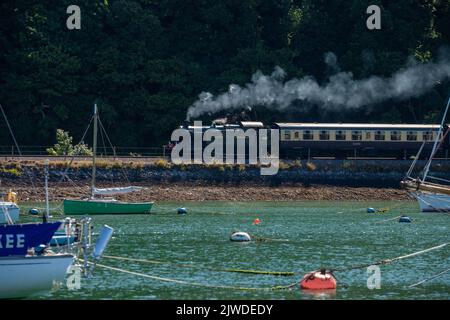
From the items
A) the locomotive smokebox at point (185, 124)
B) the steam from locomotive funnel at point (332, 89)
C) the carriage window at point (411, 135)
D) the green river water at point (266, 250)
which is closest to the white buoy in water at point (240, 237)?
the green river water at point (266, 250)

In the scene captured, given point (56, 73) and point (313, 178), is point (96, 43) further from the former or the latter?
point (313, 178)

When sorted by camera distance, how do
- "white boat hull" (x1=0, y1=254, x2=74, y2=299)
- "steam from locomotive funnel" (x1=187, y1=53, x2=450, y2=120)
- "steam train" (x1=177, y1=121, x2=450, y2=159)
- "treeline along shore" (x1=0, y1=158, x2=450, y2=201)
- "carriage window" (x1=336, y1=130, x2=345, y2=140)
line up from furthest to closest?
"steam from locomotive funnel" (x1=187, y1=53, x2=450, y2=120)
"carriage window" (x1=336, y1=130, x2=345, y2=140)
"steam train" (x1=177, y1=121, x2=450, y2=159)
"treeline along shore" (x1=0, y1=158, x2=450, y2=201)
"white boat hull" (x1=0, y1=254, x2=74, y2=299)

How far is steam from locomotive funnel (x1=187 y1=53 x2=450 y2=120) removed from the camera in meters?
124

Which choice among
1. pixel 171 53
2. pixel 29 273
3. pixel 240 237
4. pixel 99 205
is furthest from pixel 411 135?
pixel 29 273

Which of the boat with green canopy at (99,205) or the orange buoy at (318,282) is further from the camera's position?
the boat with green canopy at (99,205)

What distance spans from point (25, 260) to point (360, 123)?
89.3m

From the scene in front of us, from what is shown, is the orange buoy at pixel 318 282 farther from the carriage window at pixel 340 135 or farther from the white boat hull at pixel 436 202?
the carriage window at pixel 340 135

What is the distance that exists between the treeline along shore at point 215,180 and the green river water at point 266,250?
556 centimetres

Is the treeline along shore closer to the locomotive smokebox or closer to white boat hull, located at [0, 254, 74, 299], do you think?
the locomotive smokebox

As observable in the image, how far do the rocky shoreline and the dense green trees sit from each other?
1830cm

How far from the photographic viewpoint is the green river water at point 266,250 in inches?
1880

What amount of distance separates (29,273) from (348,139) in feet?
253

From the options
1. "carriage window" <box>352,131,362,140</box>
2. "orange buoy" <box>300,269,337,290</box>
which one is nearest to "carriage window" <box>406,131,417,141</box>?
"carriage window" <box>352,131,362,140</box>
